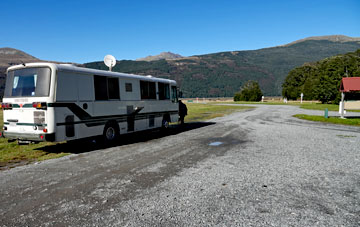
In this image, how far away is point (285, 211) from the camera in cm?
412

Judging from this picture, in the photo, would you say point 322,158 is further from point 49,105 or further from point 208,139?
point 49,105

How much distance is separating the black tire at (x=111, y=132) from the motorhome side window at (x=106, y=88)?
1246 millimetres

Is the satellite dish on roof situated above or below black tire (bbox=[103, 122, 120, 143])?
above

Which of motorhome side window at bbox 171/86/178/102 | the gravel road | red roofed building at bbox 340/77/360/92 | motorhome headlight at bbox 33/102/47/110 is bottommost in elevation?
the gravel road

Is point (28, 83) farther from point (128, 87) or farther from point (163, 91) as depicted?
point (163, 91)

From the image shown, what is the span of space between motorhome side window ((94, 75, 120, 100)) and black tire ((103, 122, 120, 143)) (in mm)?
1246

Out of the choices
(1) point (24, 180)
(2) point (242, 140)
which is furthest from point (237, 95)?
(1) point (24, 180)

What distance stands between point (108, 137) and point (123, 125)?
1.00 m

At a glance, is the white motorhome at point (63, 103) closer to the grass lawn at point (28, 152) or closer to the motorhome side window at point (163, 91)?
the grass lawn at point (28, 152)

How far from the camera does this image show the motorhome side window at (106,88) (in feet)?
33.2

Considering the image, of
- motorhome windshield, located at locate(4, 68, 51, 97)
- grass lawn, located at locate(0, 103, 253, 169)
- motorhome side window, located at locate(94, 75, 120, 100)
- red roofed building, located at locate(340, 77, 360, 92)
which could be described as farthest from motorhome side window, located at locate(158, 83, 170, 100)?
red roofed building, located at locate(340, 77, 360, 92)

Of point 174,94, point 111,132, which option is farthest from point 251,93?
point 111,132

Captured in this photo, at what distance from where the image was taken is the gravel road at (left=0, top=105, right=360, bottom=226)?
3.92m

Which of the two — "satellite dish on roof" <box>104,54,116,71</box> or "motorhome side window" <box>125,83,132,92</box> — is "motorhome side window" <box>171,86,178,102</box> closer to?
"satellite dish on roof" <box>104,54,116,71</box>
